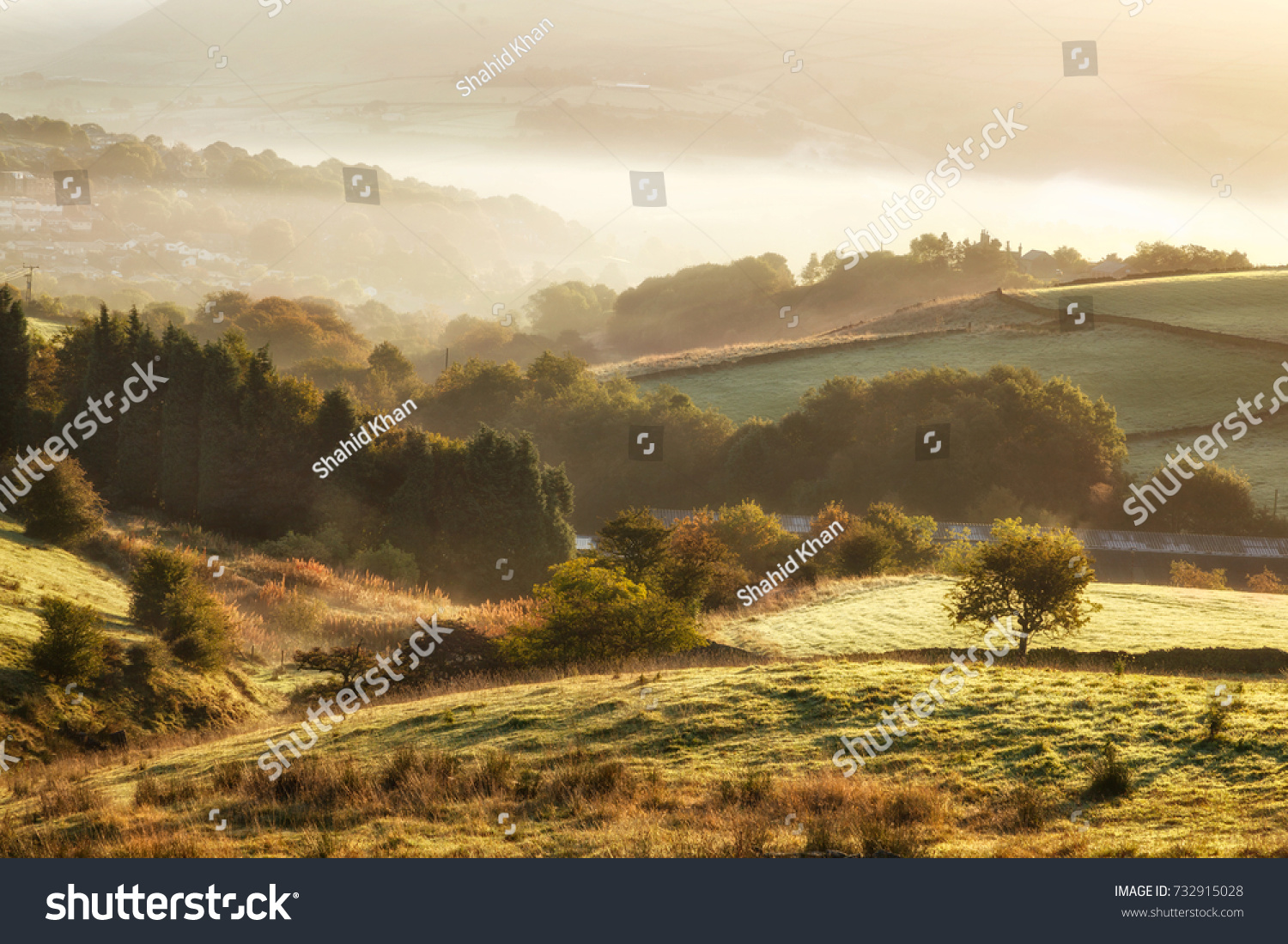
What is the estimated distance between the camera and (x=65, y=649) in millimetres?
21344

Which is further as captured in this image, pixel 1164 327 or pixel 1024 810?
pixel 1164 327

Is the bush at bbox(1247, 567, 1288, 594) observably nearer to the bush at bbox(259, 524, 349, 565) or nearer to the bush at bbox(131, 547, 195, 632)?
the bush at bbox(259, 524, 349, 565)

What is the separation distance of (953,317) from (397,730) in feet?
328

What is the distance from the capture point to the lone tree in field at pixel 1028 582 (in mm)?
29141

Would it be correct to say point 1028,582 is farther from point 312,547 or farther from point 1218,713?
point 312,547

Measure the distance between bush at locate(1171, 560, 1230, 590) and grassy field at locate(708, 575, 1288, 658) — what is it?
15718 mm

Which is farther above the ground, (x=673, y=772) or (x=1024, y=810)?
(x=1024, y=810)

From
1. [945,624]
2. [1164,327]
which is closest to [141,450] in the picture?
[945,624]

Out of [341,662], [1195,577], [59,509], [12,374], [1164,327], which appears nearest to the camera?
[341,662]

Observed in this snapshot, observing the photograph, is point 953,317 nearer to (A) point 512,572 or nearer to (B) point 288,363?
(A) point 512,572

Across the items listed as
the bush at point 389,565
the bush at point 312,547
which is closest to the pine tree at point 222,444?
the bush at point 312,547

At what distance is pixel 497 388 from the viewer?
99938mm

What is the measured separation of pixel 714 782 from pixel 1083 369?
281 ft

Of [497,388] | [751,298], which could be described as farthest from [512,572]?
[751,298]
